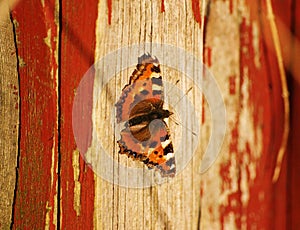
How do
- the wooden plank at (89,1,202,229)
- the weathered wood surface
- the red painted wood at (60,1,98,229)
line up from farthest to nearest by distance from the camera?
1. the red painted wood at (60,1,98,229)
2. the wooden plank at (89,1,202,229)
3. the weathered wood surface

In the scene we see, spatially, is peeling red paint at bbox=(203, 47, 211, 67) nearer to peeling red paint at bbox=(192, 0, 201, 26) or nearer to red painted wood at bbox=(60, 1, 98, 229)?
peeling red paint at bbox=(192, 0, 201, 26)

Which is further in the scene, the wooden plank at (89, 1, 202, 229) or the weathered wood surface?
the wooden plank at (89, 1, 202, 229)

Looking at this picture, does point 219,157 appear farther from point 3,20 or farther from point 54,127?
point 3,20

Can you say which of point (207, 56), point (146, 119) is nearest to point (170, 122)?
point (146, 119)

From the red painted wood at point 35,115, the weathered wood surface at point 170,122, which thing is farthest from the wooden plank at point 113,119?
the red painted wood at point 35,115

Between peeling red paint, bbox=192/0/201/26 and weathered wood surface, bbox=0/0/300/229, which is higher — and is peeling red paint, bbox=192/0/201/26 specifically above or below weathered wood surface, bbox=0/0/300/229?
above

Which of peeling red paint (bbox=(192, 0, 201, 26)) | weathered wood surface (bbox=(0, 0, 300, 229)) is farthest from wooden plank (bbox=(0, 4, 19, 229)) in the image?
peeling red paint (bbox=(192, 0, 201, 26))

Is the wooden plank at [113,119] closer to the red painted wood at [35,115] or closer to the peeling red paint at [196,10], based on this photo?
Result: the peeling red paint at [196,10]

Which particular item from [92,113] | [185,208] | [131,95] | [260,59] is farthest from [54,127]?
[260,59]
